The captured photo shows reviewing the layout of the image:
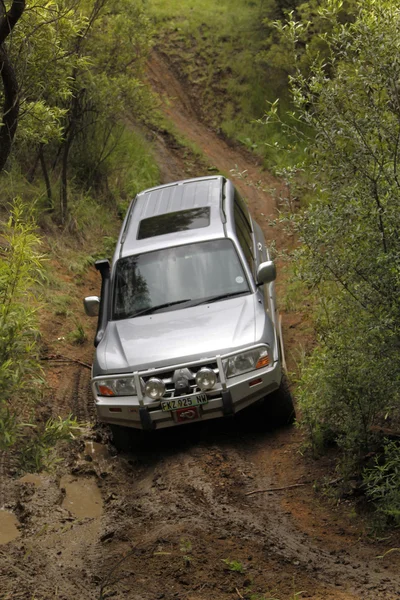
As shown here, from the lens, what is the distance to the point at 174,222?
344 inches

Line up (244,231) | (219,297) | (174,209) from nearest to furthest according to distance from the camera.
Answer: (219,297) → (244,231) → (174,209)

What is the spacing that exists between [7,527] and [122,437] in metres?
1.56

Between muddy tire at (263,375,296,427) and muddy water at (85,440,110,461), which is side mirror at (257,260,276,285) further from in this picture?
muddy water at (85,440,110,461)

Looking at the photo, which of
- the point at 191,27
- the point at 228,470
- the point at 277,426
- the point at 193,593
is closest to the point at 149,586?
the point at 193,593

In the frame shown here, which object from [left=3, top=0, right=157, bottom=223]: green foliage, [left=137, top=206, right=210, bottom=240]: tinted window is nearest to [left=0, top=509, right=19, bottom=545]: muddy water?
[left=137, top=206, right=210, bottom=240]: tinted window

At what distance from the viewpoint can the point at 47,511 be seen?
6.09 metres

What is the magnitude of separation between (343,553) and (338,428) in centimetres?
149

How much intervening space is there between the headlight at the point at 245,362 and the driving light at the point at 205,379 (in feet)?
0.52

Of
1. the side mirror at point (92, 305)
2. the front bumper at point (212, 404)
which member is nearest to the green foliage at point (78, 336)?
the side mirror at point (92, 305)

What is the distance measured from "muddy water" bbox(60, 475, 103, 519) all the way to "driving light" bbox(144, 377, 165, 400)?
983 millimetres

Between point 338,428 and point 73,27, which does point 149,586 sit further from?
point 73,27

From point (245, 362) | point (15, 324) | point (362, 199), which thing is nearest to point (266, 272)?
point (245, 362)

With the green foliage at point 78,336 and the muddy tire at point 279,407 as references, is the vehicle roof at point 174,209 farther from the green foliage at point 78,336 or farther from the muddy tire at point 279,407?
the muddy tire at point 279,407

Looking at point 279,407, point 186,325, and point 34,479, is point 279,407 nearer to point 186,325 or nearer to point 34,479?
point 186,325
